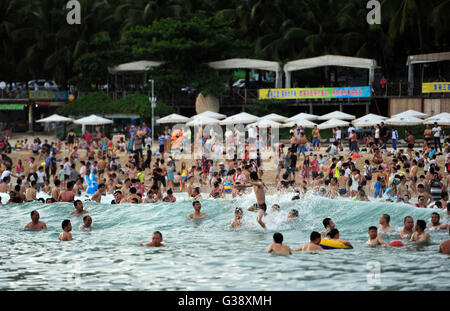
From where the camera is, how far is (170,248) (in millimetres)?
14961

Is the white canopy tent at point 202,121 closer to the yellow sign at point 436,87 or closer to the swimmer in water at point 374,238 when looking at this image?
the yellow sign at point 436,87

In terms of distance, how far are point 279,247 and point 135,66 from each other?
28148 millimetres

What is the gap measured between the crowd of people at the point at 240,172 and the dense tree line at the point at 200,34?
Answer: 7.41m

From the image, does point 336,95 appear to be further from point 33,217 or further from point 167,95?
point 33,217

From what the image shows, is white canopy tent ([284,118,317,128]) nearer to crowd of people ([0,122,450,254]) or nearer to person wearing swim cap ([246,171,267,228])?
crowd of people ([0,122,450,254])

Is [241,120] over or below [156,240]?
over

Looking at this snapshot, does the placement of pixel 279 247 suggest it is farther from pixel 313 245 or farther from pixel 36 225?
pixel 36 225

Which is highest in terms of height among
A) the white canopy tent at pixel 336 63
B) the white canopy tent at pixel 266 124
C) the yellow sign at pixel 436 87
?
the white canopy tent at pixel 336 63

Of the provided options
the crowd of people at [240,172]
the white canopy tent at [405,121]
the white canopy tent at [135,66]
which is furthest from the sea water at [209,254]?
the white canopy tent at [135,66]

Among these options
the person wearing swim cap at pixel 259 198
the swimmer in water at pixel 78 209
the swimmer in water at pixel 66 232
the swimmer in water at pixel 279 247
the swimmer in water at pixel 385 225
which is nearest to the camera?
the swimmer in water at pixel 279 247

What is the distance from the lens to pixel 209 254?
14273 millimetres

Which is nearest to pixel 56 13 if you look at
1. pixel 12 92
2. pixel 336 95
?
pixel 12 92

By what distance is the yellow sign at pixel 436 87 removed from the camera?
34125 mm

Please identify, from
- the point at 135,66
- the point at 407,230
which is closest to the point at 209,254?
the point at 407,230
